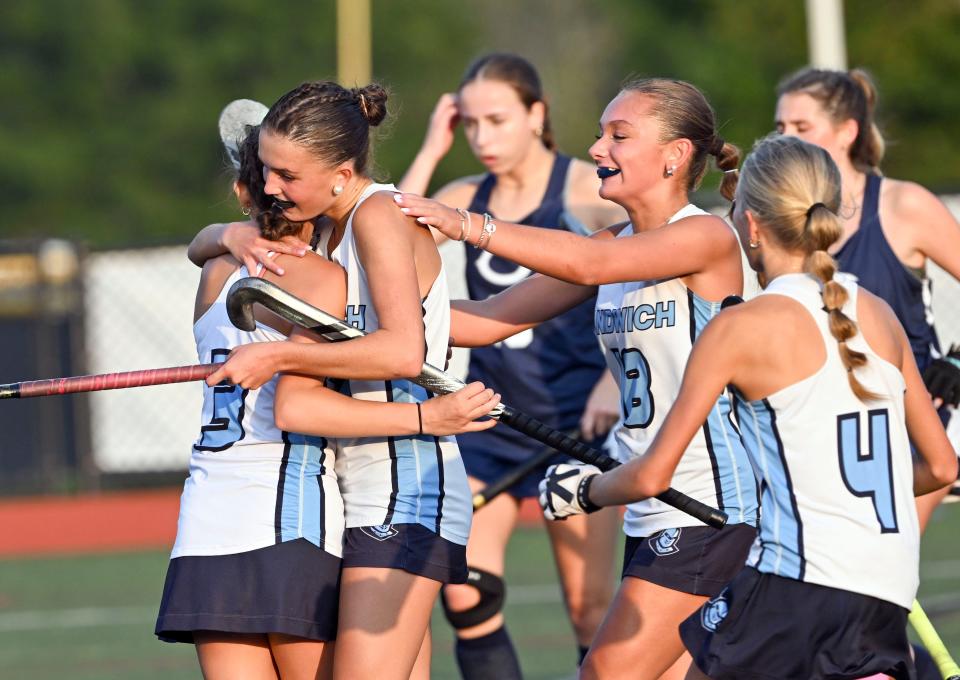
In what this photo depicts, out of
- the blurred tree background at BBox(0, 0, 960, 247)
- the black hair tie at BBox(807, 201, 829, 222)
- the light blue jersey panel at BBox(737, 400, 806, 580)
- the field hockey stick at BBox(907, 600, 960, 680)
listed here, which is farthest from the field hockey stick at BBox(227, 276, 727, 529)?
the blurred tree background at BBox(0, 0, 960, 247)

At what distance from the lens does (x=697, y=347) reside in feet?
10.0

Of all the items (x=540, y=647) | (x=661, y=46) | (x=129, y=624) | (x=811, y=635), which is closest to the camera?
(x=811, y=635)

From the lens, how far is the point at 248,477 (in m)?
3.37

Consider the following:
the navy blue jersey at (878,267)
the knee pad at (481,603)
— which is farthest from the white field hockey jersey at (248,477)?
the navy blue jersey at (878,267)

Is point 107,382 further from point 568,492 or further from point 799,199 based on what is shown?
point 799,199

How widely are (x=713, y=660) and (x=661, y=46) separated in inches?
971

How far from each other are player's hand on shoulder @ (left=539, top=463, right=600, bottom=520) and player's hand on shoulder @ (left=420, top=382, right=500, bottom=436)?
0.72 ft

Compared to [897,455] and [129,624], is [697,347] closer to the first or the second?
[897,455]

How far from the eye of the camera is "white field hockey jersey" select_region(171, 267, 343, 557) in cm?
333

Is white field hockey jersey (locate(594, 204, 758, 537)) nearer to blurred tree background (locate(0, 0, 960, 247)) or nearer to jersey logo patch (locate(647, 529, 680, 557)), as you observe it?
jersey logo patch (locate(647, 529, 680, 557))

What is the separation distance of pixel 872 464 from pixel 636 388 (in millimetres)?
819

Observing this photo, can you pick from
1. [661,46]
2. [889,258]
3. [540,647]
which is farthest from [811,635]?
[661,46]

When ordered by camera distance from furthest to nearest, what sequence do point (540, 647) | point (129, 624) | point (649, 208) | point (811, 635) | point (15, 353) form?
1. point (15, 353)
2. point (129, 624)
3. point (540, 647)
4. point (649, 208)
5. point (811, 635)

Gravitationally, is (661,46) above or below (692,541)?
above
